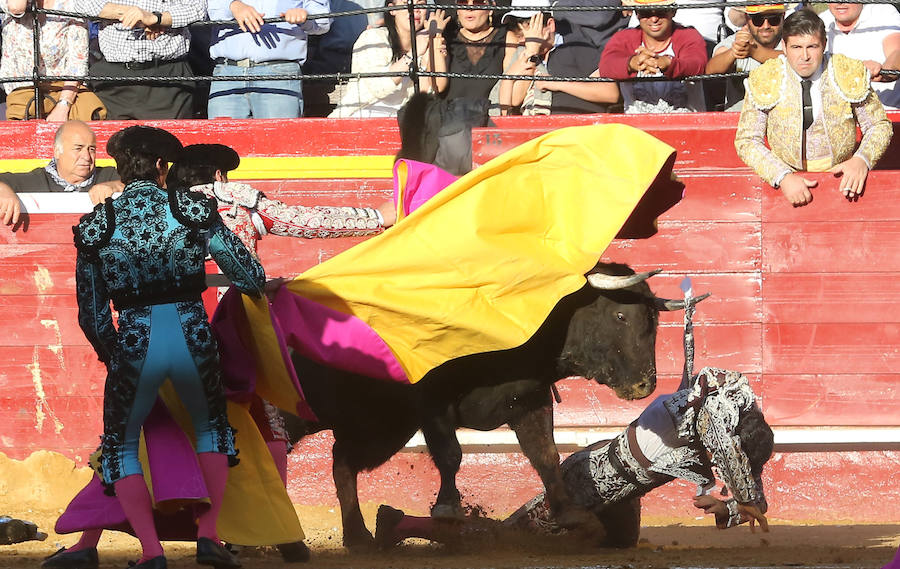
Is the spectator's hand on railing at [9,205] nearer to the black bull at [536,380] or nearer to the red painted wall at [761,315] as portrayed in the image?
the red painted wall at [761,315]

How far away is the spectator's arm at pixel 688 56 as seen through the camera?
6344 mm

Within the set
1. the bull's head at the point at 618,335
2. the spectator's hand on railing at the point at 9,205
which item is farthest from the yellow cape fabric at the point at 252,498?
the spectator's hand on railing at the point at 9,205

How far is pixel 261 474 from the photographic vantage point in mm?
4922

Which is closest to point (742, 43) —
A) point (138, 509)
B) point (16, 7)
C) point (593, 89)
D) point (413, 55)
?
point (593, 89)

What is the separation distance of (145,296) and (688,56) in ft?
10.2

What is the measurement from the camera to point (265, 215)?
5.21 meters

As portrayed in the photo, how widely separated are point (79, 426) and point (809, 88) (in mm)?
3734

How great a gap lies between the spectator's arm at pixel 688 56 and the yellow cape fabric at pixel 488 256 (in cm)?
134

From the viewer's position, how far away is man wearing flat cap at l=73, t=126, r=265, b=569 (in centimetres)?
437

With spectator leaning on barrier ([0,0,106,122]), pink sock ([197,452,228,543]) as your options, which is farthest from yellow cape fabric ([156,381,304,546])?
spectator leaning on barrier ([0,0,106,122])

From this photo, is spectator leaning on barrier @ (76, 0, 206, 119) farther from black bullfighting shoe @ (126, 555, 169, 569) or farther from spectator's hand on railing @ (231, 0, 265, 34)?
black bullfighting shoe @ (126, 555, 169, 569)

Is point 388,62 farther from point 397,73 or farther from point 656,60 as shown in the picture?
point 656,60

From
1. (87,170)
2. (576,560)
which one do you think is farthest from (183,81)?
(576,560)

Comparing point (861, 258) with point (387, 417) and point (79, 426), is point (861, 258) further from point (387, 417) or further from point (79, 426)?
point (79, 426)
